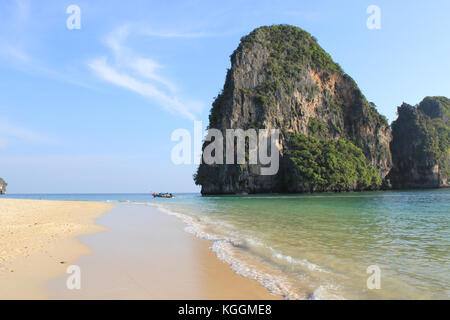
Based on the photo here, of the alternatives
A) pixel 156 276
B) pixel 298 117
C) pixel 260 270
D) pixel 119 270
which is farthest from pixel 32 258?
pixel 298 117

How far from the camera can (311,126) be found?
74938 millimetres

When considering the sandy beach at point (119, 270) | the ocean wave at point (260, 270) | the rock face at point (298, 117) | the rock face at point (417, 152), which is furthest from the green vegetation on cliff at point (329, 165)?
the sandy beach at point (119, 270)

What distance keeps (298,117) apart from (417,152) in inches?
1652

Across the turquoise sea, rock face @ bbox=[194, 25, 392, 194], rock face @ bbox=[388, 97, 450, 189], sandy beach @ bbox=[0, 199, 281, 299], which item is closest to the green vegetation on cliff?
rock face @ bbox=[194, 25, 392, 194]

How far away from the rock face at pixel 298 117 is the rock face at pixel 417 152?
26.7 ft

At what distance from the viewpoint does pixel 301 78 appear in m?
77.1

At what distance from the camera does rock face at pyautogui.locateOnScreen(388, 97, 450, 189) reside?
3172 inches

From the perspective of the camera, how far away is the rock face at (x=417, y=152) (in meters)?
80.6

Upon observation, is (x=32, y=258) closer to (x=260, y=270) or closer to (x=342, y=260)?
(x=260, y=270)

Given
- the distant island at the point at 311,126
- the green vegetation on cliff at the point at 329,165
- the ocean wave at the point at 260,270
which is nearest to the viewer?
the ocean wave at the point at 260,270

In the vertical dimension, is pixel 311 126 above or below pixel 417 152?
above

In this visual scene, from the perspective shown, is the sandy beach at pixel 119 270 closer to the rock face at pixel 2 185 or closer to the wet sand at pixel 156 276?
the wet sand at pixel 156 276
